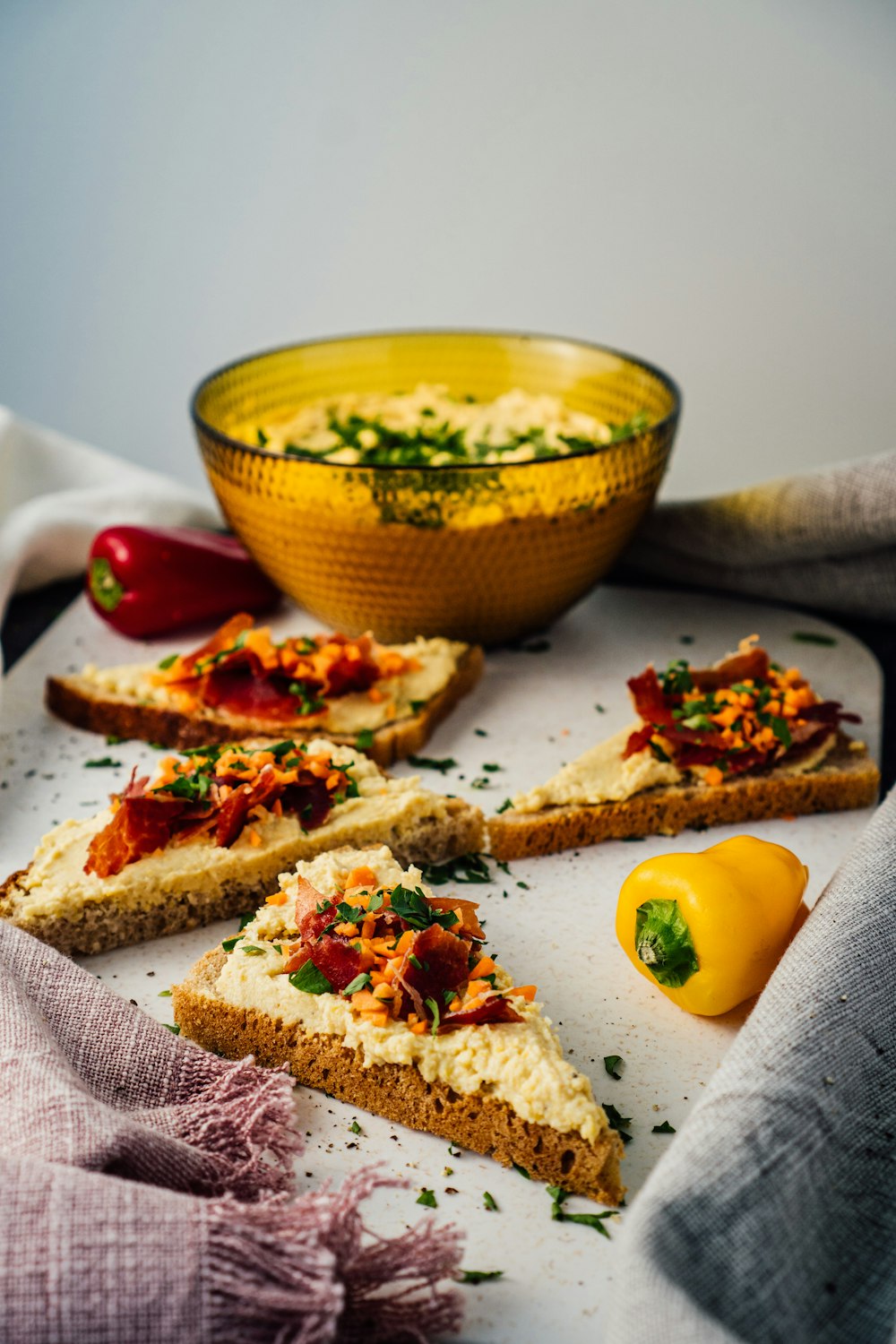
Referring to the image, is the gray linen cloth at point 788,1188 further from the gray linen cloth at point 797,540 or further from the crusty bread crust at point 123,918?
the gray linen cloth at point 797,540

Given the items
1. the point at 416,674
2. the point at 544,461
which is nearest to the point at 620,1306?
the point at 416,674

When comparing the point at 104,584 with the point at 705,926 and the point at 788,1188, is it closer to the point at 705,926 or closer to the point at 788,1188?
the point at 705,926

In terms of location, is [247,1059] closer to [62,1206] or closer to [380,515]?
[62,1206]

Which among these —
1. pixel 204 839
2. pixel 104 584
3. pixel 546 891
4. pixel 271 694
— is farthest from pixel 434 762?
pixel 104 584

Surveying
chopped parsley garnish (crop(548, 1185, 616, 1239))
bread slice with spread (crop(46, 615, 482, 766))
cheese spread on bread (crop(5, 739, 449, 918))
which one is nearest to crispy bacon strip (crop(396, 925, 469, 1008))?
chopped parsley garnish (crop(548, 1185, 616, 1239))

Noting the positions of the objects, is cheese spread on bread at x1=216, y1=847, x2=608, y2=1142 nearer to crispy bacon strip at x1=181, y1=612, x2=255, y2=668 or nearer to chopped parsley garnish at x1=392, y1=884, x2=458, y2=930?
chopped parsley garnish at x1=392, y1=884, x2=458, y2=930
